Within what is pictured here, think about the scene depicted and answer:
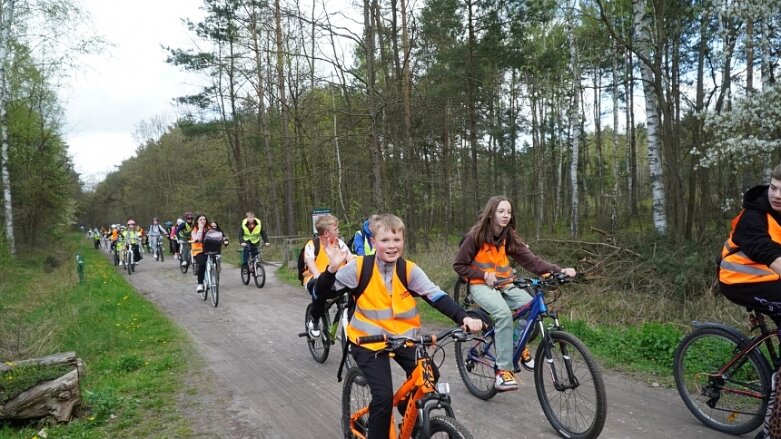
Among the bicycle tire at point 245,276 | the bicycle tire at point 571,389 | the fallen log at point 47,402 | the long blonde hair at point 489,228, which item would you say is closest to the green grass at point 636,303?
the bicycle tire at point 571,389

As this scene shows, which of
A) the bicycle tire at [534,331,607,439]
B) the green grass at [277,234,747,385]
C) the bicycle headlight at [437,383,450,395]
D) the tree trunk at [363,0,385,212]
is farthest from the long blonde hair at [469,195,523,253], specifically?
the tree trunk at [363,0,385,212]

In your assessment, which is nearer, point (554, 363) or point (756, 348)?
point (756, 348)

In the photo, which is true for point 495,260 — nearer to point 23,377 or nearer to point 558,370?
point 558,370

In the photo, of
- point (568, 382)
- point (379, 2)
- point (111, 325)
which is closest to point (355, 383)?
Result: point (568, 382)

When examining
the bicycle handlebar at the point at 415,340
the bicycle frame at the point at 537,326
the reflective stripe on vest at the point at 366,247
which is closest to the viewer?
the bicycle handlebar at the point at 415,340

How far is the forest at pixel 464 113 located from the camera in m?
10.7

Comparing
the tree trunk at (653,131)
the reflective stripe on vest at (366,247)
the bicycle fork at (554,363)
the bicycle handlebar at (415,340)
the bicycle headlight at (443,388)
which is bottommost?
the bicycle fork at (554,363)

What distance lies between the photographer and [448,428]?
2658mm

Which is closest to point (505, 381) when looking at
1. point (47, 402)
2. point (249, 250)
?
point (47, 402)

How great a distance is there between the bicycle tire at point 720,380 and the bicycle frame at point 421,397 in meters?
2.40

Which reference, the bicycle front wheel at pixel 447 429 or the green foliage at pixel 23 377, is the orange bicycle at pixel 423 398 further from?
the green foliage at pixel 23 377

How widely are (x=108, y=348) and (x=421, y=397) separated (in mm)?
6829

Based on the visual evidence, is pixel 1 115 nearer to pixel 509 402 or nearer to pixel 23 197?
pixel 23 197

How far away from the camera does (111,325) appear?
30.2 ft
